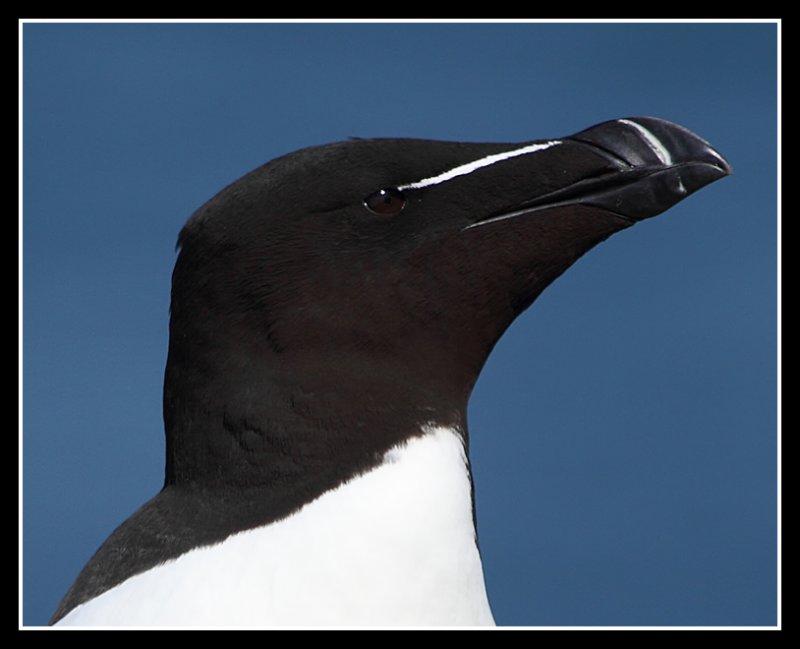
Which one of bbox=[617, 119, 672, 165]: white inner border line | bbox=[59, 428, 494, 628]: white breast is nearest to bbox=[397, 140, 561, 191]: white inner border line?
bbox=[617, 119, 672, 165]: white inner border line

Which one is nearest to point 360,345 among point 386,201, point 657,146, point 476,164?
point 386,201

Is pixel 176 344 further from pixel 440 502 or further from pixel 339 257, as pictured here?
pixel 440 502

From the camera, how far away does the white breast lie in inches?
129

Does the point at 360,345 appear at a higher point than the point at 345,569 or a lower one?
higher

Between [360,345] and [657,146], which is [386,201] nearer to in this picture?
[360,345]

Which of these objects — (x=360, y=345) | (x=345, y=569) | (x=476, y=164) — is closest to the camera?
(x=345, y=569)

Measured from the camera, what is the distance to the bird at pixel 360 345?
3.44 m

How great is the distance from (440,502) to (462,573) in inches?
7.2

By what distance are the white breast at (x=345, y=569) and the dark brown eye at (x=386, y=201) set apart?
60cm

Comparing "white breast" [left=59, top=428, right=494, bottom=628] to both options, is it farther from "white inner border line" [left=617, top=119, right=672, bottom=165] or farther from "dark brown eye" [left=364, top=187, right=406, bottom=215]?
"white inner border line" [left=617, top=119, right=672, bottom=165]

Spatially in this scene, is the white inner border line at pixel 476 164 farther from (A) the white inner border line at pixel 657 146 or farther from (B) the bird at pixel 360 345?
(A) the white inner border line at pixel 657 146

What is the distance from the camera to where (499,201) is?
12.5 ft

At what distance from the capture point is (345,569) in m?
3.36

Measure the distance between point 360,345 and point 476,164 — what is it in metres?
0.57
